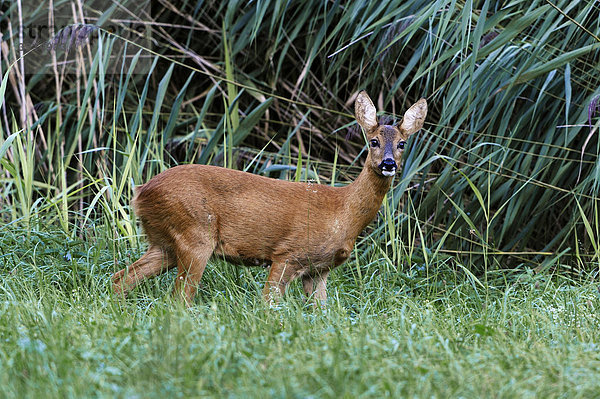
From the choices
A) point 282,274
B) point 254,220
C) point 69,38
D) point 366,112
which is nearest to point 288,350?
point 282,274

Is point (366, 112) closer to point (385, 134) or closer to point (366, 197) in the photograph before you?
point (385, 134)

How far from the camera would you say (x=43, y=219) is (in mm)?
5449

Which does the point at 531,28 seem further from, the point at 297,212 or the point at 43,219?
the point at 43,219

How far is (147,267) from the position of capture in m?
4.34

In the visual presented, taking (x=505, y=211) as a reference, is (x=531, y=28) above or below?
above

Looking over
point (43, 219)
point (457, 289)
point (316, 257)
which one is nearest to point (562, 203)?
point (457, 289)

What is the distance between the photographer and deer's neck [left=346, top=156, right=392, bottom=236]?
4.36 m

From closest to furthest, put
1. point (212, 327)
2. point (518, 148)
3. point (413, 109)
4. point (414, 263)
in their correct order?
point (212, 327) < point (413, 109) < point (414, 263) < point (518, 148)

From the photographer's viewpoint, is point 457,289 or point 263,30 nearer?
point 457,289

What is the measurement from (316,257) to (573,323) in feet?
4.32

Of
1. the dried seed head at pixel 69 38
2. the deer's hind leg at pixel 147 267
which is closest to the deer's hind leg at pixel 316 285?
the deer's hind leg at pixel 147 267

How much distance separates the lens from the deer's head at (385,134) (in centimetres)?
424

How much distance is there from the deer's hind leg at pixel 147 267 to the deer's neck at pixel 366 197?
3.23 ft

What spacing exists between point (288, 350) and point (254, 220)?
1.61 meters
